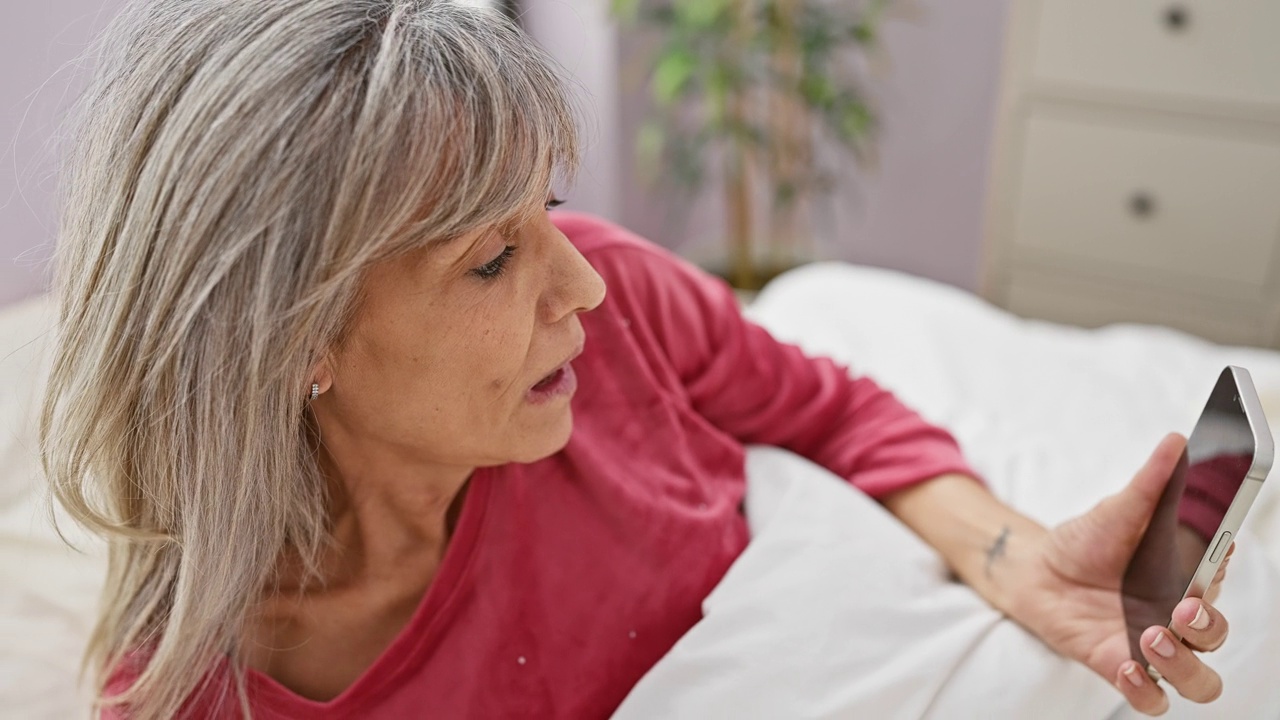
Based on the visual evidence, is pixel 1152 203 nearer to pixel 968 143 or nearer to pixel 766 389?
pixel 968 143

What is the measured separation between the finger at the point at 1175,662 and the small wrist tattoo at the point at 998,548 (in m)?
0.19

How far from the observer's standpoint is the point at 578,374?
0.95 metres

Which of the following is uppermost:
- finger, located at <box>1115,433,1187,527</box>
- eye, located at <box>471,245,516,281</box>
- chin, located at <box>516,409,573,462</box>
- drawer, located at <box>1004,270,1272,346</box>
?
eye, located at <box>471,245,516,281</box>

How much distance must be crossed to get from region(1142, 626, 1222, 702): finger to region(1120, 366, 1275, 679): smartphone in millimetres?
29

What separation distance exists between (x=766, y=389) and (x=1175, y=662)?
1.43 feet

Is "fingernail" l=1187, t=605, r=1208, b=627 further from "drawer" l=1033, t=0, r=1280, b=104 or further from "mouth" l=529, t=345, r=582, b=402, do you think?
"drawer" l=1033, t=0, r=1280, b=104

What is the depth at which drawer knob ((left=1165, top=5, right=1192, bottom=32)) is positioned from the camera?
178 centimetres

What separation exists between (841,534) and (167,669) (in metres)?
0.54

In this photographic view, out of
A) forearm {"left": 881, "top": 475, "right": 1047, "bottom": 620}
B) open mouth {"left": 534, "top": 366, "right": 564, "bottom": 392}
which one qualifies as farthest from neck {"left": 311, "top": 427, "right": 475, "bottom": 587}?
forearm {"left": 881, "top": 475, "right": 1047, "bottom": 620}

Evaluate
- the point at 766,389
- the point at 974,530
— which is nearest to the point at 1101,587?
the point at 974,530

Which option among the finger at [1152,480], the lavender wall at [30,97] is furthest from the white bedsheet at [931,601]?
the lavender wall at [30,97]

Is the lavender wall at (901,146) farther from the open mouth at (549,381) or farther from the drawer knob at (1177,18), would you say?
the open mouth at (549,381)

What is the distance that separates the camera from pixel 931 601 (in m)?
0.91

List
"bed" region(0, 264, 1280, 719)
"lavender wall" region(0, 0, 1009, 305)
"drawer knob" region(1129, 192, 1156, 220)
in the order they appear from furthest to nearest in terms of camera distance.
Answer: "lavender wall" region(0, 0, 1009, 305) → "drawer knob" region(1129, 192, 1156, 220) → "bed" region(0, 264, 1280, 719)
